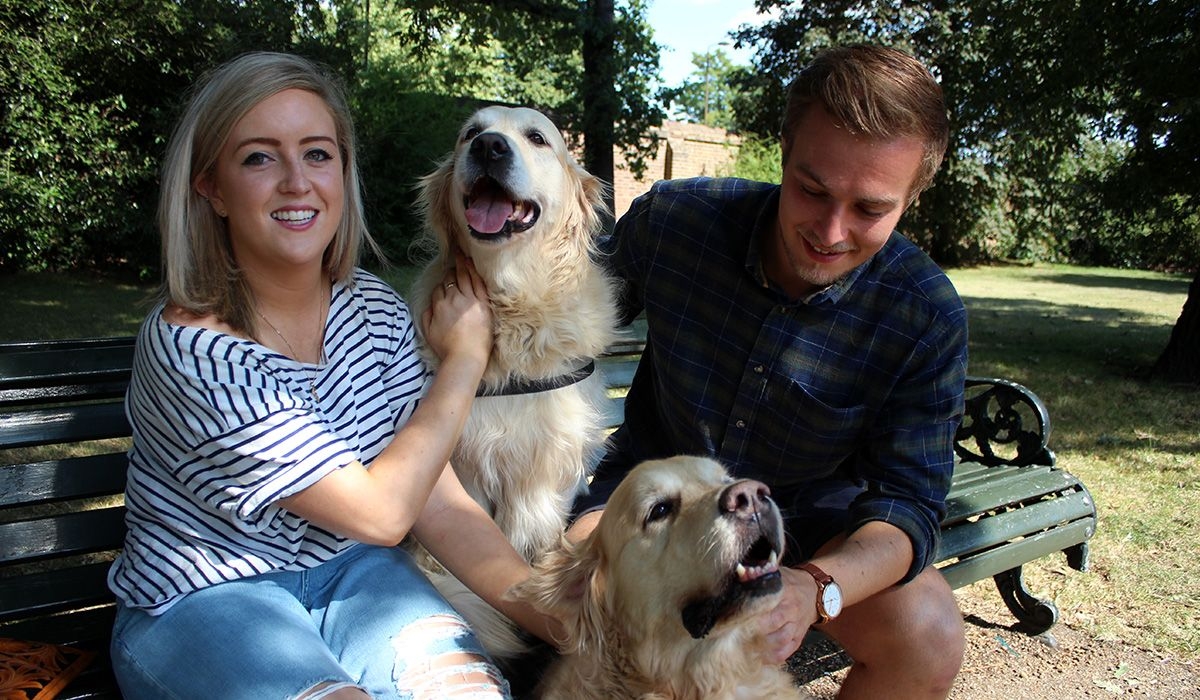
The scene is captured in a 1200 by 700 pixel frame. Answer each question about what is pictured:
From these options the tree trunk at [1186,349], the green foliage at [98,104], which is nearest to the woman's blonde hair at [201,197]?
the tree trunk at [1186,349]

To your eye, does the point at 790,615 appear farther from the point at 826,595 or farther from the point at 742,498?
the point at 742,498

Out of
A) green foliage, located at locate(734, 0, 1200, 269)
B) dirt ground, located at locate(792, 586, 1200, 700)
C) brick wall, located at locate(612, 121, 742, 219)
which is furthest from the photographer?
brick wall, located at locate(612, 121, 742, 219)

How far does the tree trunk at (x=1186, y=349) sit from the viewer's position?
A: 8.21m

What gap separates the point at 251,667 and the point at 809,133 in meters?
1.82

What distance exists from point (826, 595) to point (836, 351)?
74 cm

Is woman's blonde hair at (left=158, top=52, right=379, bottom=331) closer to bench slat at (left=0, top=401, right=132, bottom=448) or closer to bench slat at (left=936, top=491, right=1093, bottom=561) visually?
bench slat at (left=0, top=401, right=132, bottom=448)

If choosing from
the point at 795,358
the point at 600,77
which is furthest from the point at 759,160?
the point at 795,358

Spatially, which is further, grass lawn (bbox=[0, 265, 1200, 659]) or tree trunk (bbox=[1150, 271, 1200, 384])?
tree trunk (bbox=[1150, 271, 1200, 384])

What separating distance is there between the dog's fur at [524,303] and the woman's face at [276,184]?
0.59 m

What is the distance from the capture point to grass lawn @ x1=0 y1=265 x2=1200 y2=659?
389 cm

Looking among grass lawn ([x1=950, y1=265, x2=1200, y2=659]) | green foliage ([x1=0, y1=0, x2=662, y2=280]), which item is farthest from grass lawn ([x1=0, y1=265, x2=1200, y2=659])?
green foliage ([x1=0, y1=0, x2=662, y2=280])

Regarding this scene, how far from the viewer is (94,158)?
1172cm

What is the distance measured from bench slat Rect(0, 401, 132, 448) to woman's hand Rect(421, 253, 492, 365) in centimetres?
94

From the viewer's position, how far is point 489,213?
279cm
